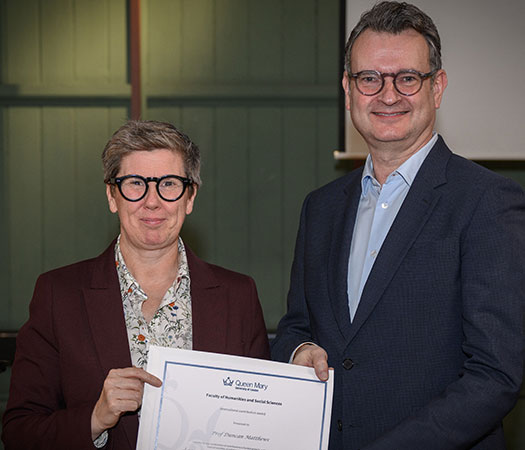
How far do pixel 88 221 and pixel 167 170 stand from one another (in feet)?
8.88

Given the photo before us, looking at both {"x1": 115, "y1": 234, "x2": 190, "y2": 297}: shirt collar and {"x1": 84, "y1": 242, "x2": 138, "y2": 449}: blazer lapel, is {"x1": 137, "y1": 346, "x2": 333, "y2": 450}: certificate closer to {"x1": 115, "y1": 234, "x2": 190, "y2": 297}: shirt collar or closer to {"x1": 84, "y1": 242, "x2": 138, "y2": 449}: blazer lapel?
{"x1": 84, "y1": 242, "x2": 138, "y2": 449}: blazer lapel

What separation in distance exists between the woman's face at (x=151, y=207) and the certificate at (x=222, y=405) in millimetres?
355

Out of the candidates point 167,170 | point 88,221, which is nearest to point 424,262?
point 167,170

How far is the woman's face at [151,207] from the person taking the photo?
181 centimetres

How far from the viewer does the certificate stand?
1636 millimetres

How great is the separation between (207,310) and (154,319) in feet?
0.52

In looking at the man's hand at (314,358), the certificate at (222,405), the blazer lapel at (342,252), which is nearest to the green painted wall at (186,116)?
the blazer lapel at (342,252)

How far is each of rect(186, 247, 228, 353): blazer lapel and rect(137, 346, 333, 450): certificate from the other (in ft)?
0.58

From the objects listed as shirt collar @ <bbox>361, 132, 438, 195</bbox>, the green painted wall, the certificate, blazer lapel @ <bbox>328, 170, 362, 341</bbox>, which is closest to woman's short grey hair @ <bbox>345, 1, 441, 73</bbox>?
shirt collar @ <bbox>361, 132, 438, 195</bbox>

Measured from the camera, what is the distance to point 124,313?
183 cm

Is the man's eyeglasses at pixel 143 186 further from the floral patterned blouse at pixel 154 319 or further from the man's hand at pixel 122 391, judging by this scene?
the man's hand at pixel 122 391

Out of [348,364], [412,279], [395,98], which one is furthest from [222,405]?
[395,98]

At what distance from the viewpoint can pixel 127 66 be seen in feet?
14.2

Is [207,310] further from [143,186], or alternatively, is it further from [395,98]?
[395,98]
